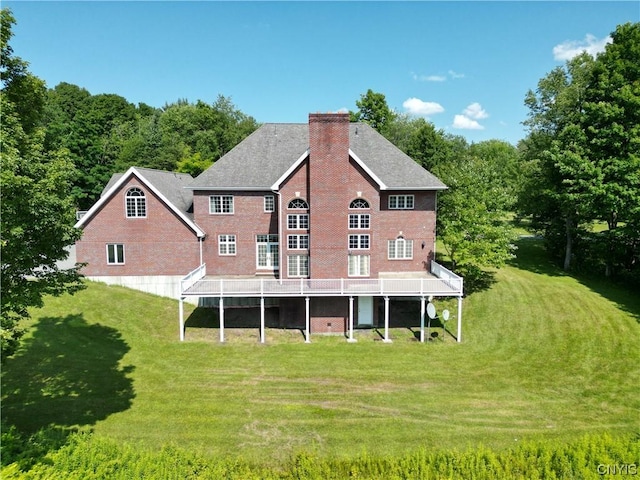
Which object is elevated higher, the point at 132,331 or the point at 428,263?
the point at 428,263

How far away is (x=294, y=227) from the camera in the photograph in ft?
76.8

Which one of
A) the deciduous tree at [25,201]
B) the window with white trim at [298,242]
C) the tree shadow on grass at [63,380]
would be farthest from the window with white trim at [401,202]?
the deciduous tree at [25,201]

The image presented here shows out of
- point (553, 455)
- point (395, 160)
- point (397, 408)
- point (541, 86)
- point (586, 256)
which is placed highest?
point (541, 86)

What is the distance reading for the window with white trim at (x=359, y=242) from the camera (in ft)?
75.9

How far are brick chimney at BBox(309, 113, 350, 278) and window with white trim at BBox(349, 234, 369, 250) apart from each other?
38.7 inches

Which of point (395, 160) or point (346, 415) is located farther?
point (395, 160)

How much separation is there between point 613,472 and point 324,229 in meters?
→ 15.4

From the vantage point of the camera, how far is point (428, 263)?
25.8 metres

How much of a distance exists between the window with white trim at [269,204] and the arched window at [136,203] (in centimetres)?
753

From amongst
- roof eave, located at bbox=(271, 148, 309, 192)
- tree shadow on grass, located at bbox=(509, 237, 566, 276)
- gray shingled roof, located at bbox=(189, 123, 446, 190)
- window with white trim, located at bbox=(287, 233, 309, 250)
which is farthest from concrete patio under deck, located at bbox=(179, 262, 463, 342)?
tree shadow on grass, located at bbox=(509, 237, 566, 276)

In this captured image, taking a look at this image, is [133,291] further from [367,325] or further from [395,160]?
[395,160]

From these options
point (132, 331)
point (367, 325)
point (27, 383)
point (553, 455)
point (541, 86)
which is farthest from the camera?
point (541, 86)

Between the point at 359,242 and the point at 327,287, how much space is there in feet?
11.3

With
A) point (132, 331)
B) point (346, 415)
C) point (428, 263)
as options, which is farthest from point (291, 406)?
point (428, 263)
